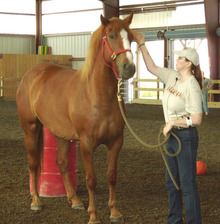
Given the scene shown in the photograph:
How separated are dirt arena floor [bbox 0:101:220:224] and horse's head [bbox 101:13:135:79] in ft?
5.14

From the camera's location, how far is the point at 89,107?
4.05m

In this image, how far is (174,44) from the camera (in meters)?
22.0

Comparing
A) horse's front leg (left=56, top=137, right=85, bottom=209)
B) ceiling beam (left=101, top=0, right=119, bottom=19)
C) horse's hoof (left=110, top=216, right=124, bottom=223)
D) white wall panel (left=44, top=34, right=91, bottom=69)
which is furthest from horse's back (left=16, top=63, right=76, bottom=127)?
white wall panel (left=44, top=34, right=91, bottom=69)

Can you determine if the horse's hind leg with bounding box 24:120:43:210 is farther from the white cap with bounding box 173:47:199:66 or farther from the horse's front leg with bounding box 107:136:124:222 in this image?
the white cap with bounding box 173:47:199:66

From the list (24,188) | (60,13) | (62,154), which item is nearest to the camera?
(62,154)

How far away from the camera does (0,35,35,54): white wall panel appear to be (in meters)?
26.0

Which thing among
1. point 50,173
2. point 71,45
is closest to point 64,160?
point 50,173

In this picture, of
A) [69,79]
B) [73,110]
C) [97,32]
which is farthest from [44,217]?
[97,32]

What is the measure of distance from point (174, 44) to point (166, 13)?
1.73 meters

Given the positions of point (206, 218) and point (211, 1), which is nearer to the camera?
point (206, 218)

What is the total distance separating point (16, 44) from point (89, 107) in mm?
23583

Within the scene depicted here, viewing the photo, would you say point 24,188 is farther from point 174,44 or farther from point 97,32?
point 174,44

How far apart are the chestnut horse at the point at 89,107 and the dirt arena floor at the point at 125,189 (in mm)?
197

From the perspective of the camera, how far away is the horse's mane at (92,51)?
394cm
